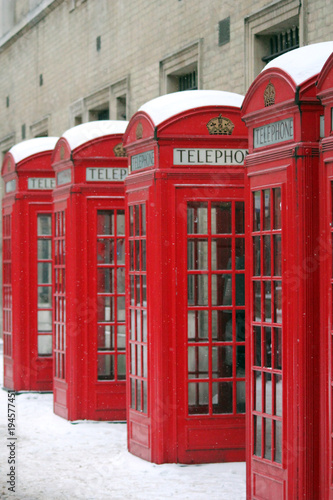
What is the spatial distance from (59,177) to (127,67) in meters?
4.76

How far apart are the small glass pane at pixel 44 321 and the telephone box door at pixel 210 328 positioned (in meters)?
4.42

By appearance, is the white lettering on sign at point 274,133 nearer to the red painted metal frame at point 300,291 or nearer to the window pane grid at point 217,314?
the red painted metal frame at point 300,291

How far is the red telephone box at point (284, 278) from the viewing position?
557 centimetres

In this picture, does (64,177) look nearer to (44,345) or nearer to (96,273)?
(96,273)

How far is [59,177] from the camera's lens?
10.4m

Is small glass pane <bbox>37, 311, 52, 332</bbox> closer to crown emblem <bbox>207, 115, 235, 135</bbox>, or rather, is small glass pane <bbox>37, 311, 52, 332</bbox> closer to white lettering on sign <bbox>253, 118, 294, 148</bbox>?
crown emblem <bbox>207, 115, 235, 135</bbox>

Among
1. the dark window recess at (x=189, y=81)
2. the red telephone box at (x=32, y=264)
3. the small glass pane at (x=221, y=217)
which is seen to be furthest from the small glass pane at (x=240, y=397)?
the dark window recess at (x=189, y=81)

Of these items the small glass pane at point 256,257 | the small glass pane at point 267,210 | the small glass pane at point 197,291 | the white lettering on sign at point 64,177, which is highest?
the white lettering on sign at point 64,177

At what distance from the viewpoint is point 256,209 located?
241 inches

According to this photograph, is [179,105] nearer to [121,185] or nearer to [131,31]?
[121,185]

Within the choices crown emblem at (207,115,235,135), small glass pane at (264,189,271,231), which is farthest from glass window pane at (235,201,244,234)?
small glass pane at (264,189,271,231)

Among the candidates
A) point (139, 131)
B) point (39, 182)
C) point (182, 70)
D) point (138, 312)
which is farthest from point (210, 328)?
point (182, 70)

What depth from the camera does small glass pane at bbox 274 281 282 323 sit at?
583cm

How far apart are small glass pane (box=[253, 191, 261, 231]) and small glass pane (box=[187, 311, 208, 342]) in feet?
5.58
